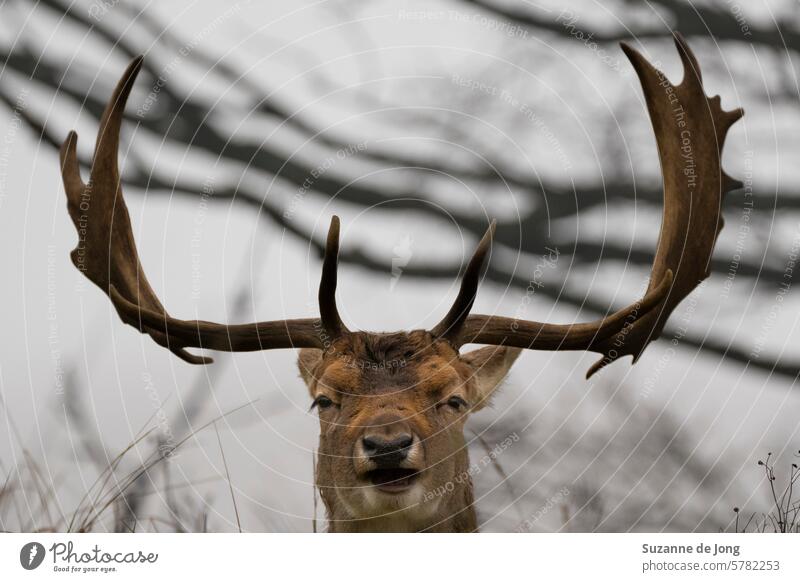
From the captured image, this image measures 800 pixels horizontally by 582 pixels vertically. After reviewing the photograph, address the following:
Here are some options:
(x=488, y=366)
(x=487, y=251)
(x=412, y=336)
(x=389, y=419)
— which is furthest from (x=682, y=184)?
(x=389, y=419)

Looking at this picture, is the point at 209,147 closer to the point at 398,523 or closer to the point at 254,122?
the point at 254,122

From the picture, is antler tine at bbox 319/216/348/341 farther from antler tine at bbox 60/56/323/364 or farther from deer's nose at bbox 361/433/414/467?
deer's nose at bbox 361/433/414/467

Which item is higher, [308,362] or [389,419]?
[308,362]

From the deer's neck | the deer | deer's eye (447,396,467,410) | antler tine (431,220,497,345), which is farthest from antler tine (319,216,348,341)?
the deer's neck

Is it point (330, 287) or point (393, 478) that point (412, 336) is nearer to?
point (330, 287)

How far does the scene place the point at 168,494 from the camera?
584cm

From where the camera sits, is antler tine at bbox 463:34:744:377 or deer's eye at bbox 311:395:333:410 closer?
deer's eye at bbox 311:395:333:410

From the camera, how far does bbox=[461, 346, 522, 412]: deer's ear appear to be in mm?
6312

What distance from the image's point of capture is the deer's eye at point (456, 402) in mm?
5832

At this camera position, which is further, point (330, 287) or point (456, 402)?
point (456, 402)

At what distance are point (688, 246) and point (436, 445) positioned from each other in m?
1.93

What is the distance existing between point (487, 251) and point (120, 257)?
2.06 metres

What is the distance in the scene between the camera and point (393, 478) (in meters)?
5.37

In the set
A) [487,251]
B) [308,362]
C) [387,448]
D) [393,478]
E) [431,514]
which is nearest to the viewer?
[387,448]
